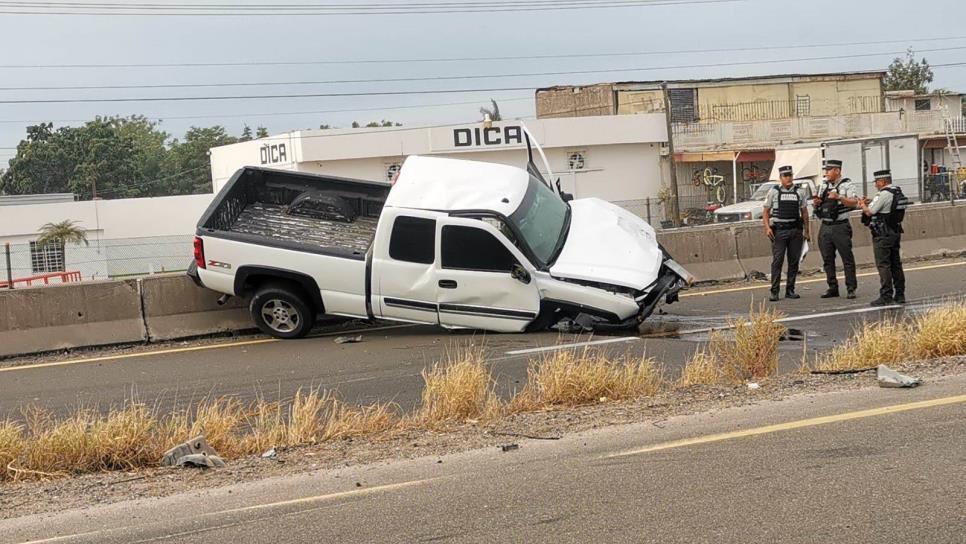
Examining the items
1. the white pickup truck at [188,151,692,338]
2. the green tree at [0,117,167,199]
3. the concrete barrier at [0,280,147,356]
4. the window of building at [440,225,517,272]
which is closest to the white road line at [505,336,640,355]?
the white pickup truck at [188,151,692,338]

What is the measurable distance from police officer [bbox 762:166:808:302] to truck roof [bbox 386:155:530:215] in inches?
143

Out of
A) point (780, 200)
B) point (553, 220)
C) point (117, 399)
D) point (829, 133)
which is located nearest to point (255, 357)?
point (117, 399)

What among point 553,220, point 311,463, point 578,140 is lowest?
point 311,463

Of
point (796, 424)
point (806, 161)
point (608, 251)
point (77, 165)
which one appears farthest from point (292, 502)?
point (77, 165)

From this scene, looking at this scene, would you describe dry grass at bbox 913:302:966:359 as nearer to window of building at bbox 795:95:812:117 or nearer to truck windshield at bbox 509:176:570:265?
truck windshield at bbox 509:176:570:265

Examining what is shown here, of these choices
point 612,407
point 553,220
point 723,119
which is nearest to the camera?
point 612,407

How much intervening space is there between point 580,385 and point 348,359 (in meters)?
3.57

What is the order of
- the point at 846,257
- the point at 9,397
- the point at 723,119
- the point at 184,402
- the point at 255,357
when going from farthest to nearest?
the point at 723,119, the point at 846,257, the point at 255,357, the point at 9,397, the point at 184,402

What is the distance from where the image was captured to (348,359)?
435 inches

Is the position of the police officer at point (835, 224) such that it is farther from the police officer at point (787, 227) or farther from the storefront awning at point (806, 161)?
the storefront awning at point (806, 161)

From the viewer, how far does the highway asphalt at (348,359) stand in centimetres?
967

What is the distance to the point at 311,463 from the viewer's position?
22.3ft

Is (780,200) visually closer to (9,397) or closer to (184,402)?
(184,402)

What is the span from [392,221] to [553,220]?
1.90 metres
